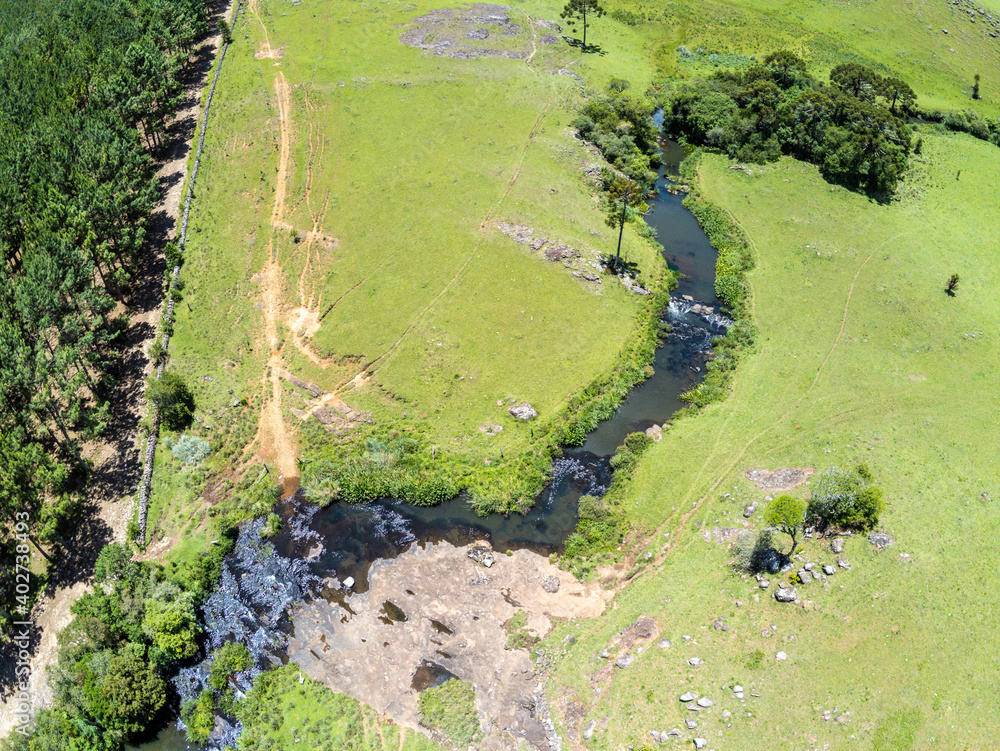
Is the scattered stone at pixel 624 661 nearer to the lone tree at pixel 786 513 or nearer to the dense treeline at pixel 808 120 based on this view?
the lone tree at pixel 786 513

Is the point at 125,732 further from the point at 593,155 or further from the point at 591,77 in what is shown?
the point at 591,77

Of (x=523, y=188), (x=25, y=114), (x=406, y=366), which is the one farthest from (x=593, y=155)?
(x=25, y=114)

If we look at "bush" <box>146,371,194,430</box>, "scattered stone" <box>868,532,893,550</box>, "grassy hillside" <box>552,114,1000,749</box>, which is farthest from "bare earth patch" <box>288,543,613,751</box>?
"bush" <box>146,371,194,430</box>

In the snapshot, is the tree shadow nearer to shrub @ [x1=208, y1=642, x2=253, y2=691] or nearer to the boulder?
the boulder

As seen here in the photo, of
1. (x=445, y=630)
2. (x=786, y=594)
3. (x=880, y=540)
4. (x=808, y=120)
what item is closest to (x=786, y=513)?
(x=786, y=594)

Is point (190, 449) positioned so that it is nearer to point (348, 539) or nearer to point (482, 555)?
point (348, 539)

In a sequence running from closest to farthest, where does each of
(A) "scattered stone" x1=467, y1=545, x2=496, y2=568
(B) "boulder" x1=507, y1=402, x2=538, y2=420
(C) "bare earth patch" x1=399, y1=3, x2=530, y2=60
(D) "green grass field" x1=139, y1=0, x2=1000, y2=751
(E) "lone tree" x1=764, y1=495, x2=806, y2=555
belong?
(D) "green grass field" x1=139, y1=0, x2=1000, y2=751
(E) "lone tree" x1=764, y1=495, x2=806, y2=555
(A) "scattered stone" x1=467, y1=545, x2=496, y2=568
(B) "boulder" x1=507, y1=402, x2=538, y2=420
(C) "bare earth patch" x1=399, y1=3, x2=530, y2=60
